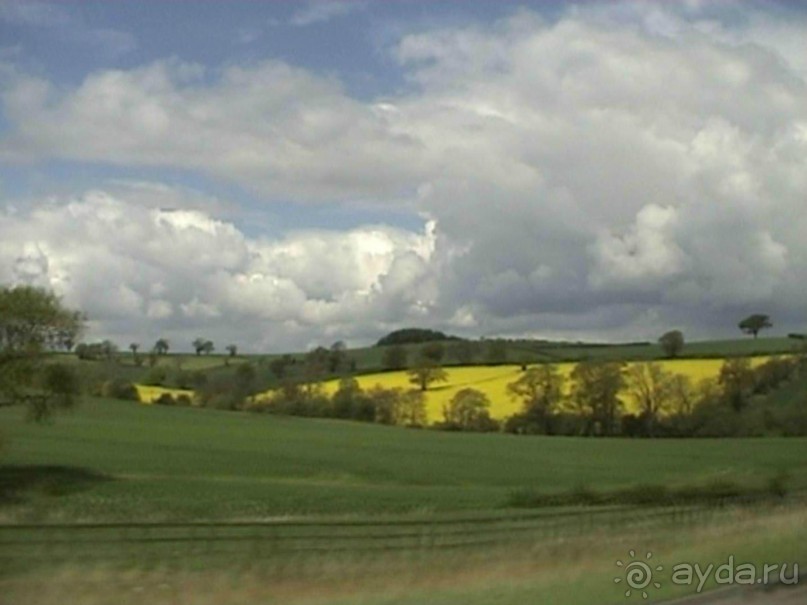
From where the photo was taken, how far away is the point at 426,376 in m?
100

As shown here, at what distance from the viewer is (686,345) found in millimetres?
104812

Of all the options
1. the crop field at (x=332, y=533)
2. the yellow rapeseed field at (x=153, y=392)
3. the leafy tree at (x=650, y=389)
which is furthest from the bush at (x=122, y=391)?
the leafy tree at (x=650, y=389)

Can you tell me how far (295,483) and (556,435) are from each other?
38073mm

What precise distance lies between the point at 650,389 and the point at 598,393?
154 inches

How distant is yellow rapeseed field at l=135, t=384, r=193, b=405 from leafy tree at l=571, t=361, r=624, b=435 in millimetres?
34416

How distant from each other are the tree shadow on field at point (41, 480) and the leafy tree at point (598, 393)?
4088 cm

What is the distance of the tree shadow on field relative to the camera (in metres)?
47.5

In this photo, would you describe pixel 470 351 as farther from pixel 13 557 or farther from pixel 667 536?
pixel 13 557

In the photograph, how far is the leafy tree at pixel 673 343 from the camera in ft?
335

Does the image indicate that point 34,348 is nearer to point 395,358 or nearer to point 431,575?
point 431,575

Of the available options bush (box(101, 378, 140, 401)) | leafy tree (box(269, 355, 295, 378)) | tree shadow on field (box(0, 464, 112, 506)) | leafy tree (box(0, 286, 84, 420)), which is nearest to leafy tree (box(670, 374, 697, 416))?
leafy tree (box(269, 355, 295, 378))

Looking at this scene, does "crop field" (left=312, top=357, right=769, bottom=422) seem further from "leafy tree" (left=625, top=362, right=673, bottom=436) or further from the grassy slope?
the grassy slope

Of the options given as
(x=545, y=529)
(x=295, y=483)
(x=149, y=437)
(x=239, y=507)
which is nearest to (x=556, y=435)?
(x=149, y=437)

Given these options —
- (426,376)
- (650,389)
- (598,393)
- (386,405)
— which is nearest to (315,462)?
(598,393)
